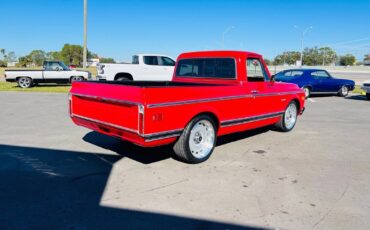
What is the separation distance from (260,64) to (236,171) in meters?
2.67

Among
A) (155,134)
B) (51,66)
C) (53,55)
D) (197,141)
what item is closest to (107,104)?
(155,134)

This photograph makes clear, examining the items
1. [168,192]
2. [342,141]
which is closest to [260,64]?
[342,141]

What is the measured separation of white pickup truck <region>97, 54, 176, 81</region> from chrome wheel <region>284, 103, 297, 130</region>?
978cm

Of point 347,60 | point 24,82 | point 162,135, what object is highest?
point 347,60

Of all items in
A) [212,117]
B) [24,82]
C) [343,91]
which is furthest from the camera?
[24,82]

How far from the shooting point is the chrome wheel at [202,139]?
489cm

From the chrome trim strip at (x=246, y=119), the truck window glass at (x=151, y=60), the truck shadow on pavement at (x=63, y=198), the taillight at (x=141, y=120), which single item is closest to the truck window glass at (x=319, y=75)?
the truck window glass at (x=151, y=60)

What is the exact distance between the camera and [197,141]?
16.5 feet

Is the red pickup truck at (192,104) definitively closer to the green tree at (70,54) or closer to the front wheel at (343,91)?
the front wheel at (343,91)

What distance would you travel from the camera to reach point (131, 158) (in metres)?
5.18

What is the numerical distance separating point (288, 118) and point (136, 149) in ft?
13.0

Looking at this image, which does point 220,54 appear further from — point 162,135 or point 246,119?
point 162,135

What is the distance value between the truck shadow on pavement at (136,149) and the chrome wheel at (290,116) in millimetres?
1223

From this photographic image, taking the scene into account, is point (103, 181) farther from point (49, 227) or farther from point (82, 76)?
point (82, 76)
